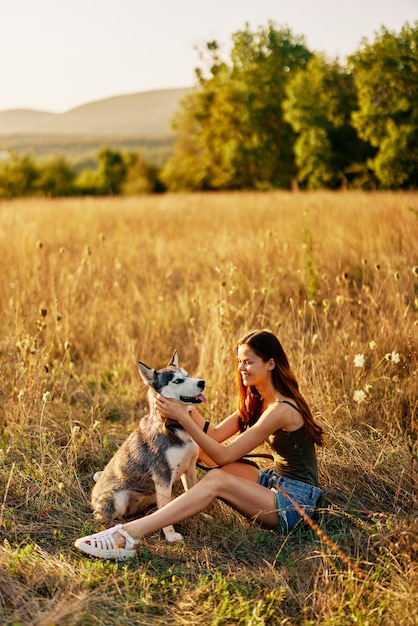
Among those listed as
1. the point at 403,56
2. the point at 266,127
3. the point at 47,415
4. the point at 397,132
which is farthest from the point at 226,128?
the point at 47,415

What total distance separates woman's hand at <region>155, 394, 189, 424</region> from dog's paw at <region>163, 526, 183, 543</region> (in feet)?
2.00

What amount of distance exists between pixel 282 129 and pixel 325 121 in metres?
7.18

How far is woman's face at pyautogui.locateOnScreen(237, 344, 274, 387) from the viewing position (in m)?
3.78

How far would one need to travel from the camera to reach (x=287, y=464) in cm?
378

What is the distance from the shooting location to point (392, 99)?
13.5 meters

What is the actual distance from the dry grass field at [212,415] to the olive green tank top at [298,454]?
22 cm

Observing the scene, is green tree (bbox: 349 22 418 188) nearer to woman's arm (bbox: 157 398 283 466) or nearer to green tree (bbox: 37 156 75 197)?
woman's arm (bbox: 157 398 283 466)

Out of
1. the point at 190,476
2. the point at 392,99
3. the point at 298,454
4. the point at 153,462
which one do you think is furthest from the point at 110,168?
the point at 298,454

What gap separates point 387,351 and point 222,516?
2051 mm

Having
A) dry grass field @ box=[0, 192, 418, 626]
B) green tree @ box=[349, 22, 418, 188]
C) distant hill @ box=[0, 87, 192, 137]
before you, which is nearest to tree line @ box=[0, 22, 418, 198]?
Result: green tree @ box=[349, 22, 418, 188]

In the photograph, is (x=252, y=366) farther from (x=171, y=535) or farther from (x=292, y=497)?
(x=171, y=535)

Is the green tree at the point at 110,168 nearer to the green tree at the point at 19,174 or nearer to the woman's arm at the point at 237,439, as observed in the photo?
the green tree at the point at 19,174

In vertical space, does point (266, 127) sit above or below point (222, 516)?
above

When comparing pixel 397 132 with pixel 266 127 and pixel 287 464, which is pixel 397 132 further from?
pixel 266 127
